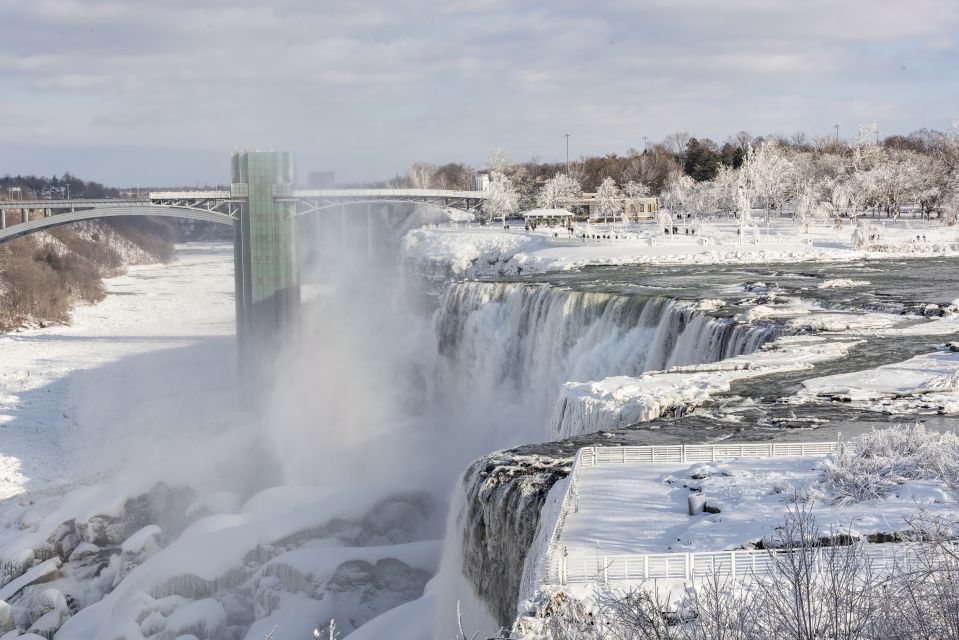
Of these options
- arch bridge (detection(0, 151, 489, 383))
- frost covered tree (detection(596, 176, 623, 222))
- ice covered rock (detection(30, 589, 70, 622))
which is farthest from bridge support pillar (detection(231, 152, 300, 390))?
frost covered tree (detection(596, 176, 623, 222))

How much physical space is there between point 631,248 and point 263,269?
57.9 feet

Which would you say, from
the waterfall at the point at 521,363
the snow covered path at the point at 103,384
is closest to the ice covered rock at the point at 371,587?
the waterfall at the point at 521,363

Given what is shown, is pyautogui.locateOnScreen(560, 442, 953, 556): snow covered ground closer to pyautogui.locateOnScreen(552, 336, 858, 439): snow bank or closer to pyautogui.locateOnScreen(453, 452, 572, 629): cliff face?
pyautogui.locateOnScreen(453, 452, 572, 629): cliff face

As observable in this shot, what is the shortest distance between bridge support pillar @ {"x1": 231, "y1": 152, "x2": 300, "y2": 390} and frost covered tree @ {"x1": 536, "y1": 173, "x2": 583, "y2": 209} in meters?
45.9

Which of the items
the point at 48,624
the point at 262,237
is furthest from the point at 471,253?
the point at 48,624

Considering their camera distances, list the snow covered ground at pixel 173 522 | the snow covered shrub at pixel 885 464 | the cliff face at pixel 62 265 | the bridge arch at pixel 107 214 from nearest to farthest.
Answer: the snow covered shrub at pixel 885 464, the snow covered ground at pixel 173 522, the bridge arch at pixel 107 214, the cliff face at pixel 62 265

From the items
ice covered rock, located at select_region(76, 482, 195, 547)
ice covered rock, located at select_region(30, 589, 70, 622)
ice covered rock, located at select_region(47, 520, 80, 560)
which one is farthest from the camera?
ice covered rock, located at select_region(76, 482, 195, 547)

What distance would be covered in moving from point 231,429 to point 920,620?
33.3 m

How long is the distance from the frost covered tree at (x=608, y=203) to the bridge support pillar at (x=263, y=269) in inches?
1709

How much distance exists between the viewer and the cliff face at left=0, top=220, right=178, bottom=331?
61.2 m

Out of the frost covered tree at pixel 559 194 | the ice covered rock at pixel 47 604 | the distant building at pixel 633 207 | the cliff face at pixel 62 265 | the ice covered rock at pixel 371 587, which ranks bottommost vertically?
the ice covered rock at pixel 47 604

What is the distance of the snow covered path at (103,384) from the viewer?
115ft

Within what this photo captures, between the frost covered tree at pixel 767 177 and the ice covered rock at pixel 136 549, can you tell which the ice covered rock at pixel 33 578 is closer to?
the ice covered rock at pixel 136 549

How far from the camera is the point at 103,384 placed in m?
44.4
